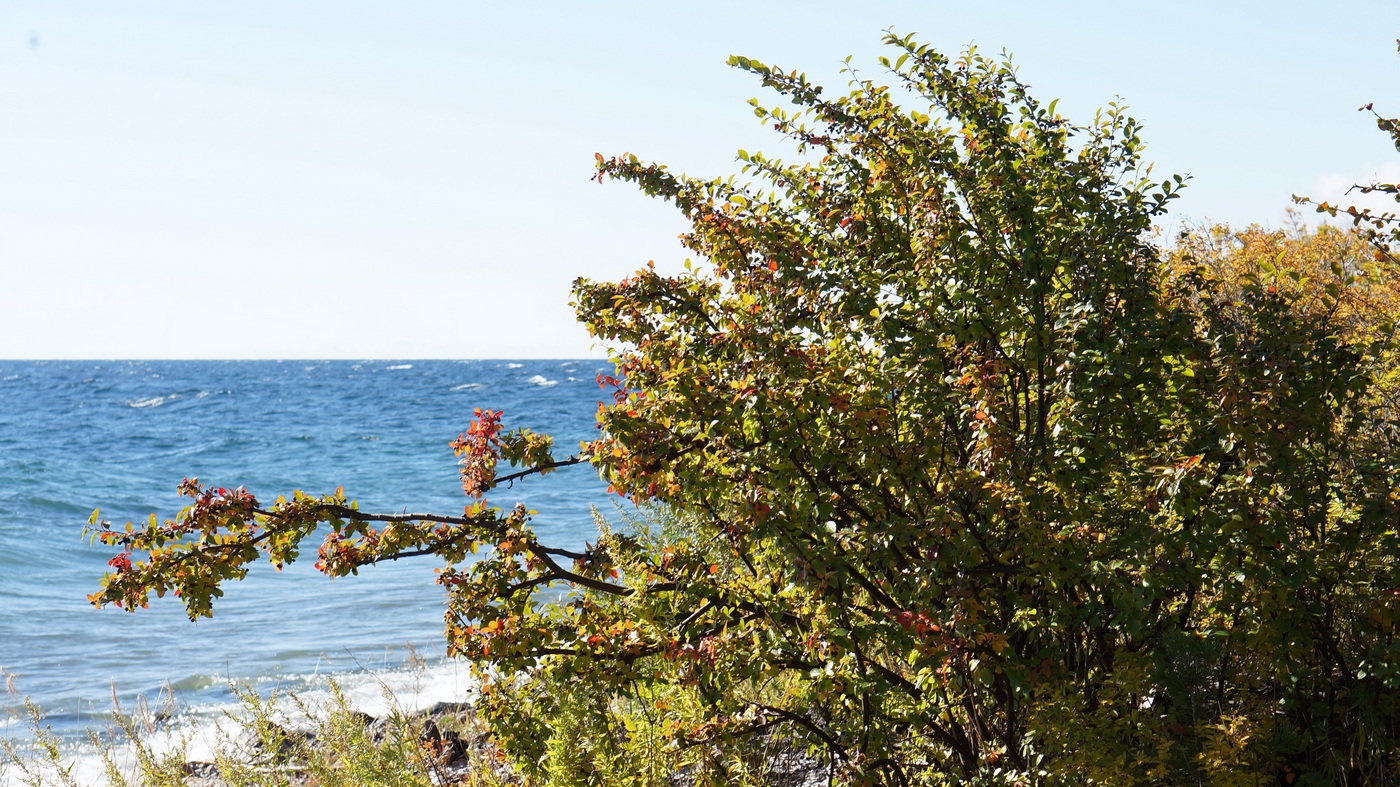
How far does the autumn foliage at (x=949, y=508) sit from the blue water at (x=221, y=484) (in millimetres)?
1354

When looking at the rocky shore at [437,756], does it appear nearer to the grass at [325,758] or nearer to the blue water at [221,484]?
the grass at [325,758]

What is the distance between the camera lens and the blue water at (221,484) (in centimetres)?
981

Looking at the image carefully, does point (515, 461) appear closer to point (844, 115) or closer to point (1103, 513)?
point (844, 115)

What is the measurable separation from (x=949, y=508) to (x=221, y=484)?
23367 millimetres

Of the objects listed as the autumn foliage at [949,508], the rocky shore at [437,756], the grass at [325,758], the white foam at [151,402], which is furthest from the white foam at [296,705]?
the white foam at [151,402]

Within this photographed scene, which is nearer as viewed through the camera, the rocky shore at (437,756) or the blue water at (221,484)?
the rocky shore at (437,756)

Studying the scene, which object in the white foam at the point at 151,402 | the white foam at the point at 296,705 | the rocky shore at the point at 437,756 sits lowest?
the white foam at the point at 296,705

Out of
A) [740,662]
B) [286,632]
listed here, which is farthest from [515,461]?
[286,632]

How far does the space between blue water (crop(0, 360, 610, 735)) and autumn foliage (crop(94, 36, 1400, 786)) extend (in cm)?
135

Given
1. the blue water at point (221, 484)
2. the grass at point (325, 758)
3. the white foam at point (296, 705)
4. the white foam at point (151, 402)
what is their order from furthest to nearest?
the white foam at point (151, 402)
the blue water at point (221, 484)
the white foam at point (296, 705)
the grass at point (325, 758)

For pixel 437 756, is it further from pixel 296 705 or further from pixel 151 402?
pixel 151 402

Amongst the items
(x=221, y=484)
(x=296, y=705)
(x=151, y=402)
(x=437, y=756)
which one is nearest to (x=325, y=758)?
(x=437, y=756)

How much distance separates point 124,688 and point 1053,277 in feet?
28.2

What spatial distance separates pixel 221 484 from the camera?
23703mm
